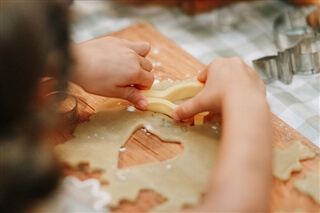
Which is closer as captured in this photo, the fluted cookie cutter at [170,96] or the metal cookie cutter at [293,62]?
the fluted cookie cutter at [170,96]

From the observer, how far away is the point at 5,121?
16.4 inches

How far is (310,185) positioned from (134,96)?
244 mm

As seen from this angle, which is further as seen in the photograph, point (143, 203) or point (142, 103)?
point (142, 103)

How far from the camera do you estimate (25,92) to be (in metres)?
0.41

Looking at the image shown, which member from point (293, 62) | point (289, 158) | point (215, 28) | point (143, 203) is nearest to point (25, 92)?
point (143, 203)

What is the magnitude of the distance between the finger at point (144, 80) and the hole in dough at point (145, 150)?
67mm

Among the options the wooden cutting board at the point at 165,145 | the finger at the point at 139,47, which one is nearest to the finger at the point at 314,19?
the wooden cutting board at the point at 165,145

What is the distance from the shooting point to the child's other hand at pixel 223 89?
0.57 meters

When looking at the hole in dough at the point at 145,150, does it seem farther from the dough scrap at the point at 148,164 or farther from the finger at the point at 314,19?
the finger at the point at 314,19

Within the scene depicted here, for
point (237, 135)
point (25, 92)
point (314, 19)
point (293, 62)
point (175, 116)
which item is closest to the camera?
point (25, 92)

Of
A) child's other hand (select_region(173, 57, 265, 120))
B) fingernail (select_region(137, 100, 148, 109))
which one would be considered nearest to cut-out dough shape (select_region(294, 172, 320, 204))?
child's other hand (select_region(173, 57, 265, 120))

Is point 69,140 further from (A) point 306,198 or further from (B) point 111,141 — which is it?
(A) point 306,198

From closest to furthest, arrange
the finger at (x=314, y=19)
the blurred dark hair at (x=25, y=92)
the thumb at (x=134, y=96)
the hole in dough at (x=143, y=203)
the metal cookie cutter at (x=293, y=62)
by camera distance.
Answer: the blurred dark hair at (x=25, y=92) < the hole in dough at (x=143, y=203) < the thumb at (x=134, y=96) < the metal cookie cutter at (x=293, y=62) < the finger at (x=314, y=19)

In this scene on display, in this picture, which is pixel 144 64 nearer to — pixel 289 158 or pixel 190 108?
pixel 190 108
